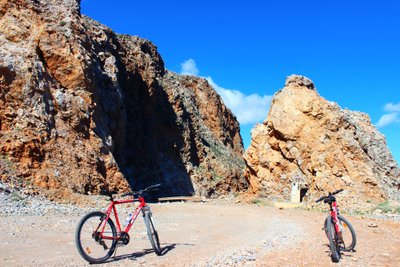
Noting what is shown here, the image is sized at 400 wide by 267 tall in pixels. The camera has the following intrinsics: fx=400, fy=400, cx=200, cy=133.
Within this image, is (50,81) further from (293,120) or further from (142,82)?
(142,82)

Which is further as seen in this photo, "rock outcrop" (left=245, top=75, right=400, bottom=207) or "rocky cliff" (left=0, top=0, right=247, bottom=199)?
"rock outcrop" (left=245, top=75, right=400, bottom=207)

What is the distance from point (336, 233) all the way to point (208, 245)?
2664 millimetres

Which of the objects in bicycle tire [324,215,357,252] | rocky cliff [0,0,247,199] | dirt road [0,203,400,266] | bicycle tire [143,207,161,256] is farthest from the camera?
rocky cliff [0,0,247,199]

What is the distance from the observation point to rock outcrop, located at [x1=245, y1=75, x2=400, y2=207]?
2070 cm

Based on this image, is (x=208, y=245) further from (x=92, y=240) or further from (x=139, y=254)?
(x=92, y=240)

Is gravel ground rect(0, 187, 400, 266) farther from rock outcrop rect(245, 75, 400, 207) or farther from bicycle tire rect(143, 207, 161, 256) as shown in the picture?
rock outcrop rect(245, 75, 400, 207)

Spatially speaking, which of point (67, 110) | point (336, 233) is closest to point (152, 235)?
point (336, 233)

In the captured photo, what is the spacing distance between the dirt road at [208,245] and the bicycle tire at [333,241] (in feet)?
0.50

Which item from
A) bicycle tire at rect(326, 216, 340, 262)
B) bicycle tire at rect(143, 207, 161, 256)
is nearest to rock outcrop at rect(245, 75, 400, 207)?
bicycle tire at rect(326, 216, 340, 262)

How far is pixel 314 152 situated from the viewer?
22.7 metres

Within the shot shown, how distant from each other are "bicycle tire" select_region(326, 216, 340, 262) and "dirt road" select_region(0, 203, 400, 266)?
0.50 feet

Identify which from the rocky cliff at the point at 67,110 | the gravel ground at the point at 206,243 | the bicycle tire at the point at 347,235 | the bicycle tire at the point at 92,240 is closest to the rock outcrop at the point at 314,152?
the gravel ground at the point at 206,243

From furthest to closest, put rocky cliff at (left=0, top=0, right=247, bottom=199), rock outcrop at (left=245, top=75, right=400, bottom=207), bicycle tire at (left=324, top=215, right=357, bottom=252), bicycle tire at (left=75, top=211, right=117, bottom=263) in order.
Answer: rock outcrop at (left=245, top=75, right=400, bottom=207)
rocky cliff at (left=0, top=0, right=247, bottom=199)
bicycle tire at (left=324, top=215, right=357, bottom=252)
bicycle tire at (left=75, top=211, right=117, bottom=263)

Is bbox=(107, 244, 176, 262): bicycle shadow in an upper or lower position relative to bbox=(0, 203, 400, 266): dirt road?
lower
